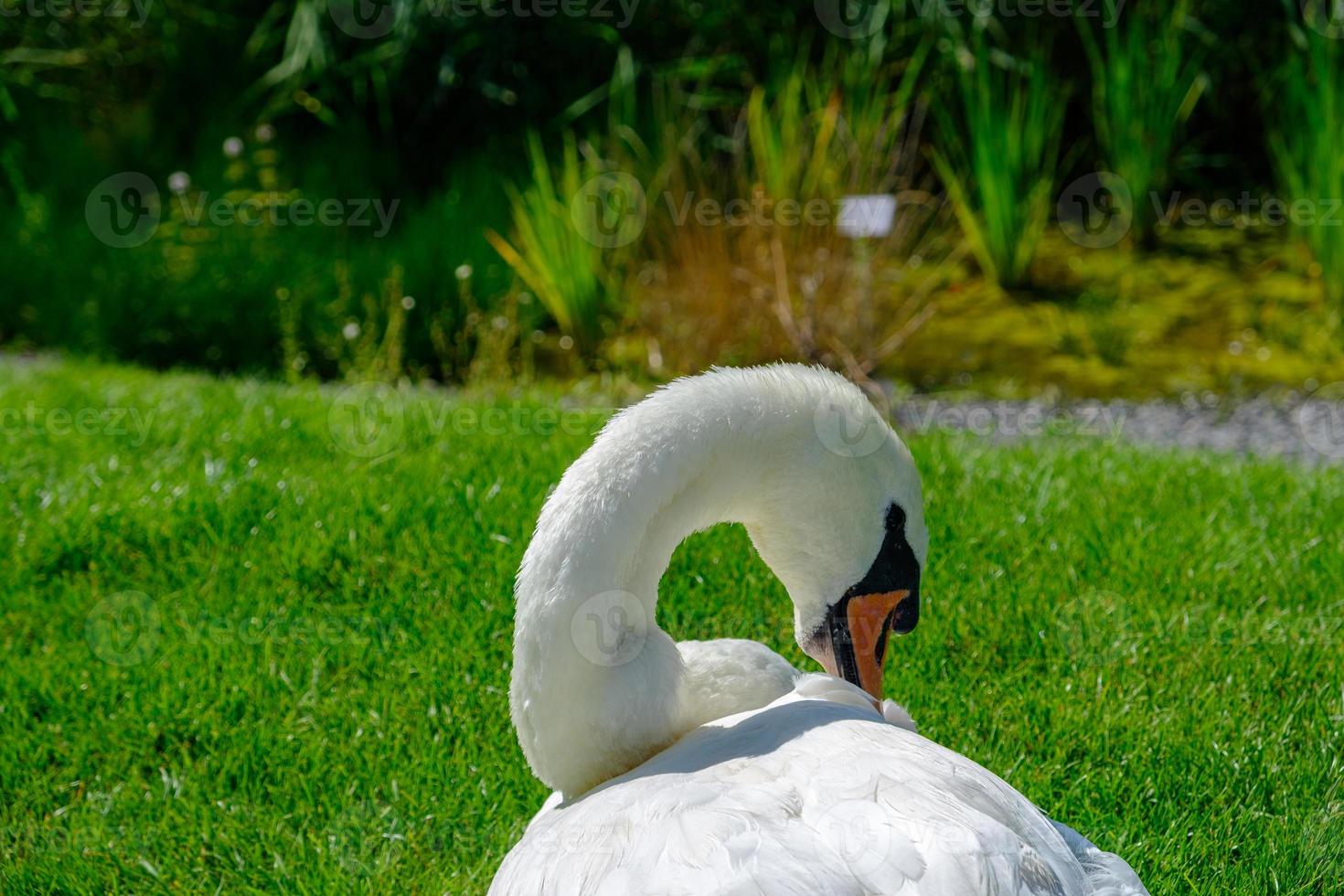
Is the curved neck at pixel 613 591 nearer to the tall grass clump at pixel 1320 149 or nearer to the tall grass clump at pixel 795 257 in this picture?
the tall grass clump at pixel 795 257

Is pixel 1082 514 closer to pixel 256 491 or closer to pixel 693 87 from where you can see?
pixel 256 491

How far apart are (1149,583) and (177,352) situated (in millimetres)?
4959

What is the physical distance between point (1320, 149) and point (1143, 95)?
103 centimetres

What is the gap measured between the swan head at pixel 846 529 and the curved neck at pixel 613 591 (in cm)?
8

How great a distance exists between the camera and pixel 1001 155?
708cm

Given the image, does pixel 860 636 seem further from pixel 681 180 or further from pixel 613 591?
pixel 681 180

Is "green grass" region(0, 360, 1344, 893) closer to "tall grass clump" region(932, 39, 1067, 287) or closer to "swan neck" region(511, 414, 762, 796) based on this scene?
"swan neck" region(511, 414, 762, 796)

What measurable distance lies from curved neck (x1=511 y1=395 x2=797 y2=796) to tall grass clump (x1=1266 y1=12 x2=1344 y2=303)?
5429 millimetres

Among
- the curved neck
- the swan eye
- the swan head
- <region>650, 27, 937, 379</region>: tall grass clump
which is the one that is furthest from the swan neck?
<region>650, 27, 937, 379</region>: tall grass clump

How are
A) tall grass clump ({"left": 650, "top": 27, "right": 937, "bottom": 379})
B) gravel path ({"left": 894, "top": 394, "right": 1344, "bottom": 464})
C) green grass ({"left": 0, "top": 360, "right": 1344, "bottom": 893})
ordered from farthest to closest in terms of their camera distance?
tall grass clump ({"left": 650, "top": 27, "right": 937, "bottom": 379})
gravel path ({"left": 894, "top": 394, "right": 1344, "bottom": 464})
green grass ({"left": 0, "top": 360, "right": 1344, "bottom": 893})

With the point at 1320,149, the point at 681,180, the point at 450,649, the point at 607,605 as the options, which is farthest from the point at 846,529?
the point at 1320,149

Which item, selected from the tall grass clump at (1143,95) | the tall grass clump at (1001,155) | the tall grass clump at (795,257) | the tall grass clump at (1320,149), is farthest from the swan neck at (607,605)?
the tall grass clump at (1143,95)

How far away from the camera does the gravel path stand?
584 cm

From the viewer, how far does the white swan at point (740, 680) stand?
1887 millimetres
